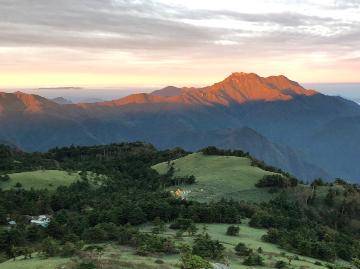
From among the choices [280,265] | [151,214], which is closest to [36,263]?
[280,265]

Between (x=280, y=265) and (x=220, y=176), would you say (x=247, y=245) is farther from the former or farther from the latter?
(x=220, y=176)

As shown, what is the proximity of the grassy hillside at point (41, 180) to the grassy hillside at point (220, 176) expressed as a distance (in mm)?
31619

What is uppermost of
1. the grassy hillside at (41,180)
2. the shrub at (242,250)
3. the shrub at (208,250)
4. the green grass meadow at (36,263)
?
the green grass meadow at (36,263)

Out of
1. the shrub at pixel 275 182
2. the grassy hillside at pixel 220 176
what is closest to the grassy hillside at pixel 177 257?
the grassy hillside at pixel 220 176

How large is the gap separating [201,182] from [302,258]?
69140 mm

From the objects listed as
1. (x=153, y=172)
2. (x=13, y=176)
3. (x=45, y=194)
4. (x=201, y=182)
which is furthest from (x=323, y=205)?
(x=13, y=176)

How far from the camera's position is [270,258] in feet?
192

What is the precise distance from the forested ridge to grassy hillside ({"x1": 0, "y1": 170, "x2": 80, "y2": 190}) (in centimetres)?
367

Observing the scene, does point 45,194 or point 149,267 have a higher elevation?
point 149,267

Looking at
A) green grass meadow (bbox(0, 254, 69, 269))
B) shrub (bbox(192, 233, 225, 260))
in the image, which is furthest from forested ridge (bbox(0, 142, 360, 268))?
green grass meadow (bbox(0, 254, 69, 269))

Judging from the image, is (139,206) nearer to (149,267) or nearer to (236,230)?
(236,230)

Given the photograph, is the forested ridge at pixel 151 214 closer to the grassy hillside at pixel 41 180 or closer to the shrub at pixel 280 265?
the shrub at pixel 280 265

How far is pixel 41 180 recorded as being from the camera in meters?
129

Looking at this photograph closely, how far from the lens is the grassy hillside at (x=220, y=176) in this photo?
122500 mm
